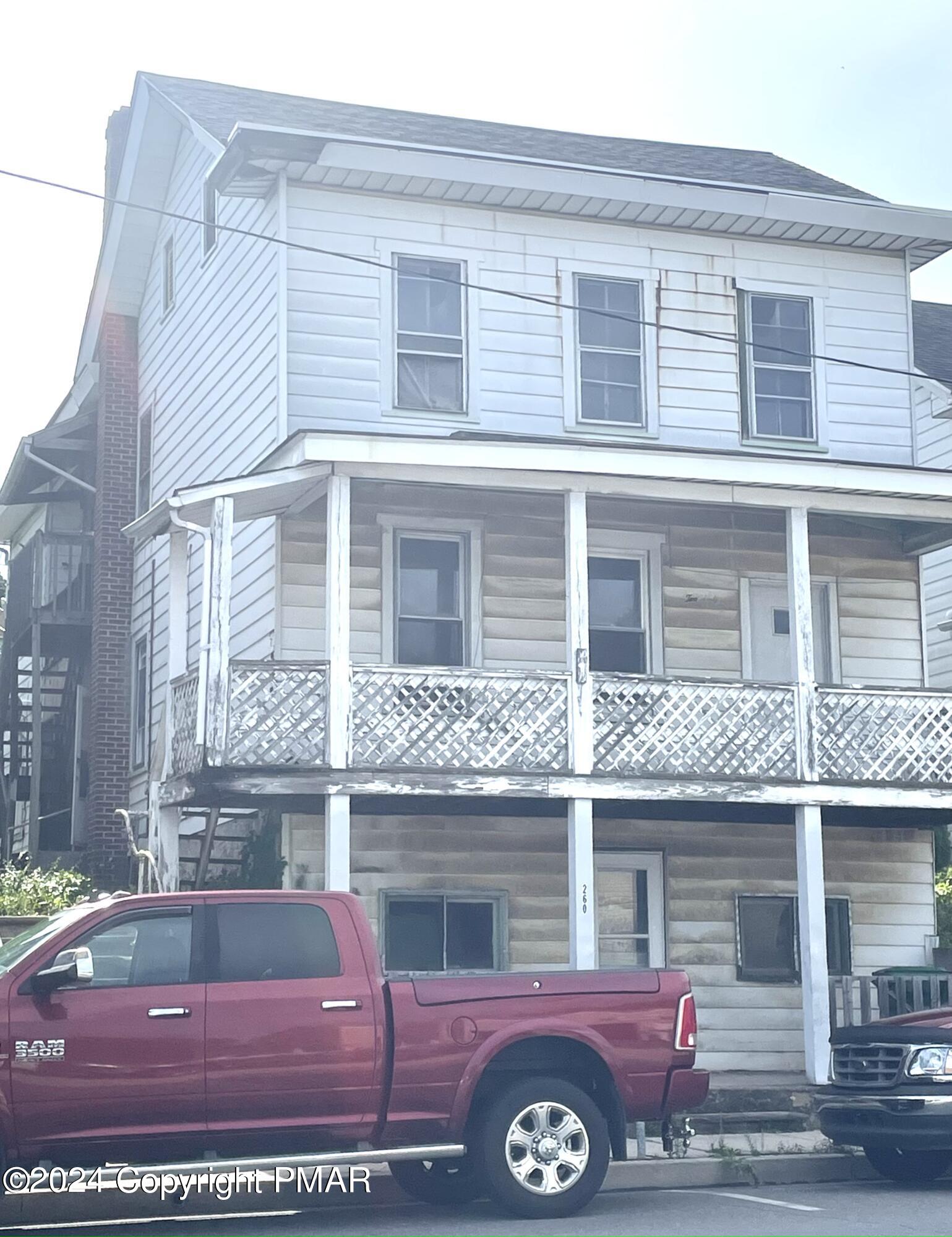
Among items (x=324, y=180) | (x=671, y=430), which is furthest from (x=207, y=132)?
(x=671, y=430)

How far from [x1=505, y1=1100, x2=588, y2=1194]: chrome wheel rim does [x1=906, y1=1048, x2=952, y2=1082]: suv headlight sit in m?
2.72

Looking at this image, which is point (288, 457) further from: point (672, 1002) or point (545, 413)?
point (672, 1002)

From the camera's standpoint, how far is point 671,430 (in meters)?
19.4

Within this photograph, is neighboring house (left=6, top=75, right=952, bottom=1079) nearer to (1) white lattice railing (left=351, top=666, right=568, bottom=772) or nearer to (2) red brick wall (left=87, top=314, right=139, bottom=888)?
(1) white lattice railing (left=351, top=666, right=568, bottom=772)

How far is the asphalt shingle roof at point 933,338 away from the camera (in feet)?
80.8

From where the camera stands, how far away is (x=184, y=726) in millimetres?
16172

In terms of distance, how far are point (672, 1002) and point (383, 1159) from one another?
205 centimetres

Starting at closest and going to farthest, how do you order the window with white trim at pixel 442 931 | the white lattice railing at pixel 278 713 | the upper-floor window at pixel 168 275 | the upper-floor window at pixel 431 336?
the white lattice railing at pixel 278 713, the window with white trim at pixel 442 931, the upper-floor window at pixel 431 336, the upper-floor window at pixel 168 275

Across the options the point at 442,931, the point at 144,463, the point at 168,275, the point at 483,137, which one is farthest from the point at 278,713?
the point at 168,275

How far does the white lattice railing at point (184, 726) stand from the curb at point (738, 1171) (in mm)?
5425

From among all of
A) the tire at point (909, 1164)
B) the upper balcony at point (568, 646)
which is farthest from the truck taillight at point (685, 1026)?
the upper balcony at point (568, 646)

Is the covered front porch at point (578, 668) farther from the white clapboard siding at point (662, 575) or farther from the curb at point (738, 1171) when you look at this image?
the curb at point (738, 1171)

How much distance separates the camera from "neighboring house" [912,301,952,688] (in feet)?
82.0

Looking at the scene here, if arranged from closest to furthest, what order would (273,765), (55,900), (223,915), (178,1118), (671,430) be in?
(178,1118) < (223,915) < (273,765) < (55,900) < (671,430)
